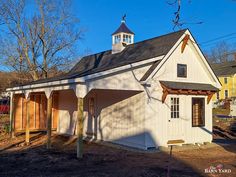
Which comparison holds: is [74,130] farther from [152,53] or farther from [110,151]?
[152,53]

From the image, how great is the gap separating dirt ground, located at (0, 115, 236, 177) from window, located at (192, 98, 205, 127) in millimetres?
1209

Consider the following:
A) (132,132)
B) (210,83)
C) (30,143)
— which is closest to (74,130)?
(30,143)

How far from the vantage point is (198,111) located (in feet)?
46.4

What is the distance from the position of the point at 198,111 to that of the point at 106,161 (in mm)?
6319

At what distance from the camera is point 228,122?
A: 2239 centimetres

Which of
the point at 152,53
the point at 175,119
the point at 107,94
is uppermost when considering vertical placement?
the point at 152,53

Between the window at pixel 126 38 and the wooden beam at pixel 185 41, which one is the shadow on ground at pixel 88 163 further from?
the window at pixel 126 38

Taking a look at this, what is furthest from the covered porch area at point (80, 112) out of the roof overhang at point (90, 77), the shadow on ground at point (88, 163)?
the shadow on ground at point (88, 163)

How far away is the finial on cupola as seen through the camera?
693 inches

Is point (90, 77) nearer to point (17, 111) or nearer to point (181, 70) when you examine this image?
point (181, 70)

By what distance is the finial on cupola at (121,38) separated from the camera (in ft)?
57.7

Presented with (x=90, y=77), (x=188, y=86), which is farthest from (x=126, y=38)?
(x=90, y=77)

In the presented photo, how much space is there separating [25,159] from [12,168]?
1.39 m

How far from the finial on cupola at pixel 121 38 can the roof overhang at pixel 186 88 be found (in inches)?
219
